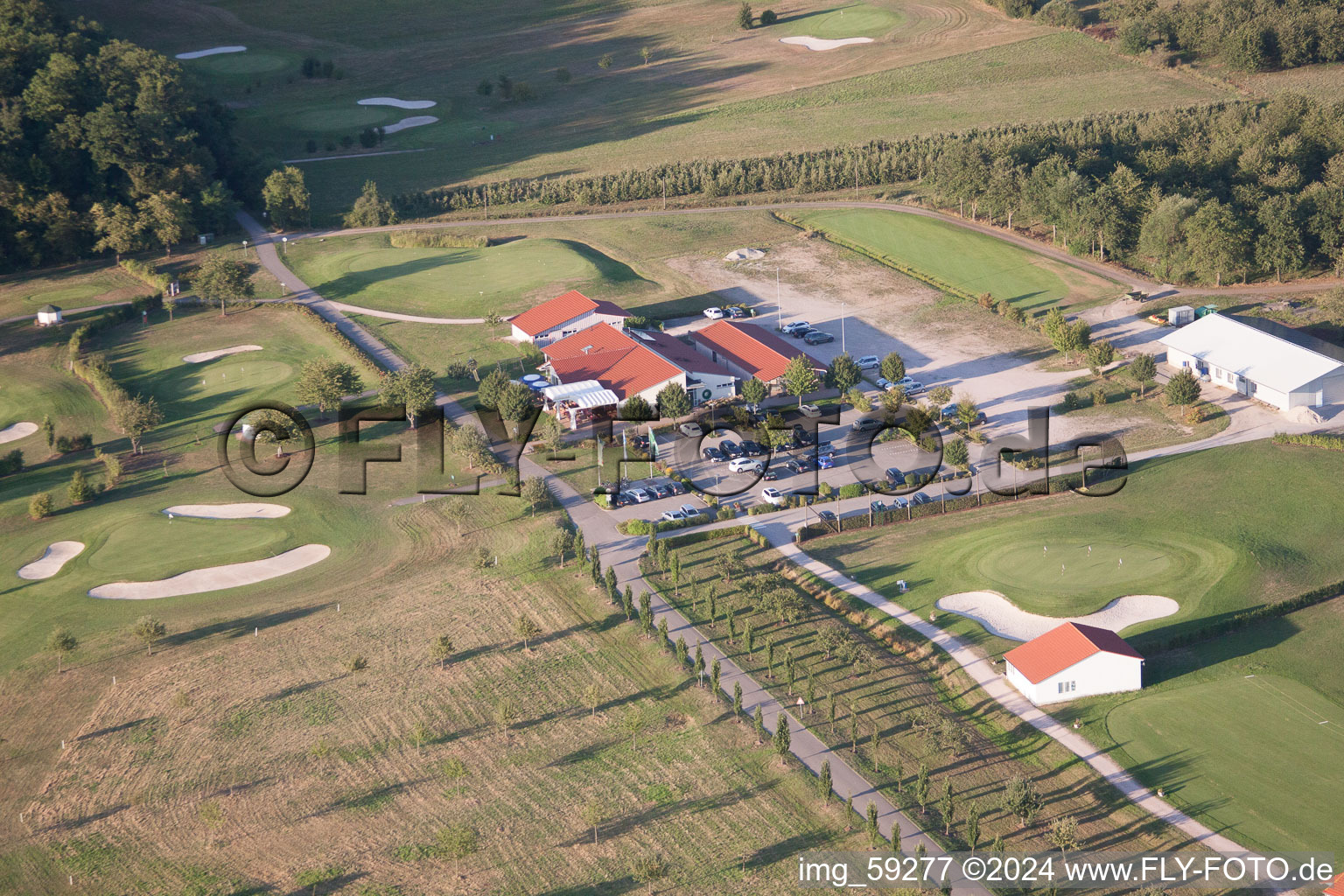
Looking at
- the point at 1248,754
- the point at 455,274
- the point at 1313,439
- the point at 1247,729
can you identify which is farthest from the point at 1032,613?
the point at 455,274

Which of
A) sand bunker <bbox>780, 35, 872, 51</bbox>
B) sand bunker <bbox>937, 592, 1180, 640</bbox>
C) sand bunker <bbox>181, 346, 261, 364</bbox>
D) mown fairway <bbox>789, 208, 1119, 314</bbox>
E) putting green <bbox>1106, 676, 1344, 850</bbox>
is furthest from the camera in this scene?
sand bunker <bbox>780, 35, 872, 51</bbox>

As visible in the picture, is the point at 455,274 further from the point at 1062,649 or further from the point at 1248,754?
the point at 1248,754

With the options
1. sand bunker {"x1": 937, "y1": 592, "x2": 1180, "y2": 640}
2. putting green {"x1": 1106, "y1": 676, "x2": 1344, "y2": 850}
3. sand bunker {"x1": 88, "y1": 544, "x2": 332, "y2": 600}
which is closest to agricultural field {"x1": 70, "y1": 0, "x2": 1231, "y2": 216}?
sand bunker {"x1": 88, "y1": 544, "x2": 332, "y2": 600}

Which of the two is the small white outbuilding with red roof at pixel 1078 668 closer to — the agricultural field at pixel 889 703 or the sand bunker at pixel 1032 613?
the agricultural field at pixel 889 703

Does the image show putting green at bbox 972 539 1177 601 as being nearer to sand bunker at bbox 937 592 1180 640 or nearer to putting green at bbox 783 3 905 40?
sand bunker at bbox 937 592 1180 640

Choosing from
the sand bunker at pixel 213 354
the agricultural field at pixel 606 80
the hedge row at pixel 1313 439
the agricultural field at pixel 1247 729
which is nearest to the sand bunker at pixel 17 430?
the sand bunker at pixel 213 354

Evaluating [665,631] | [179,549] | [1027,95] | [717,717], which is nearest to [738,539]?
[665,631]
